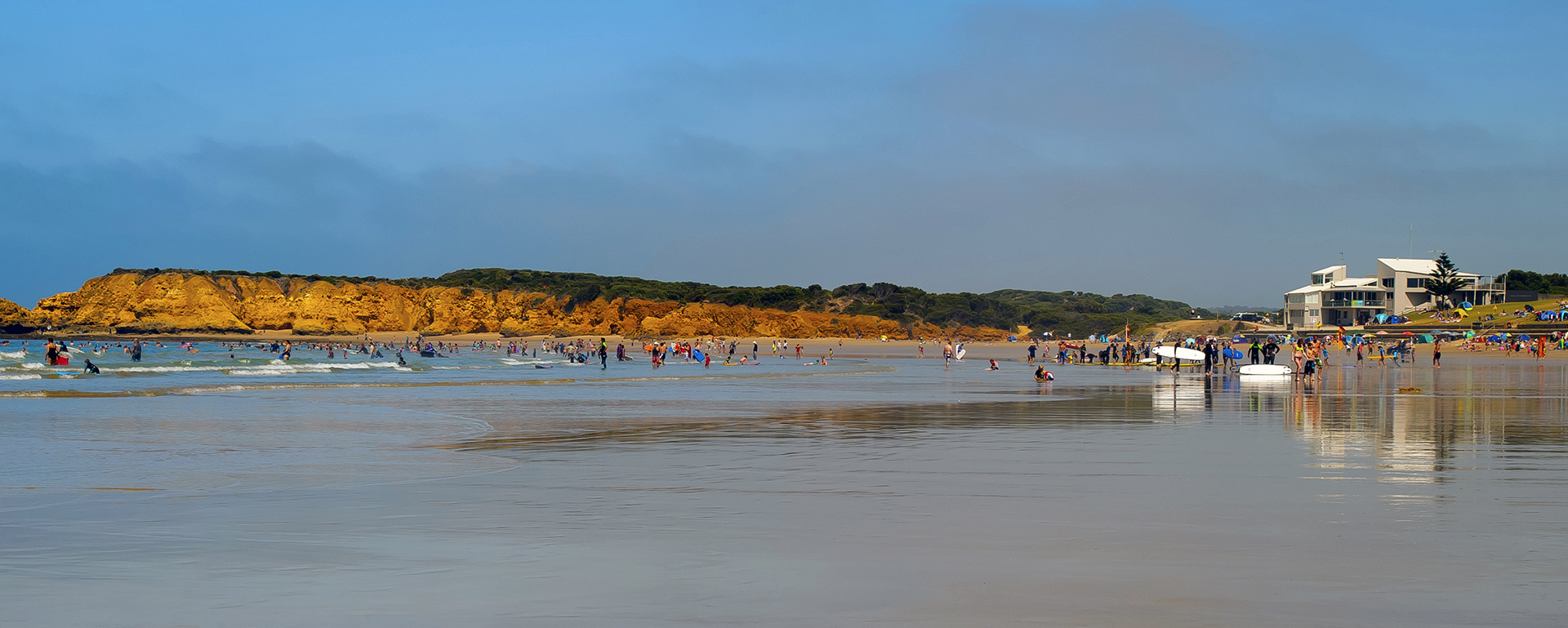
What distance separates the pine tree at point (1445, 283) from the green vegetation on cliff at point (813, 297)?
31253mm

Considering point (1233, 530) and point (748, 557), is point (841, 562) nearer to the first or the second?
point (748, 557)

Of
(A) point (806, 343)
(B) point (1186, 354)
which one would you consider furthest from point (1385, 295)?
(B) point (1186, 354)

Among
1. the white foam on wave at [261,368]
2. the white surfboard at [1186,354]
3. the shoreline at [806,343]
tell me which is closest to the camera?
the white foam on wave at [261,368]

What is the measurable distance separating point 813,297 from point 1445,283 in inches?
2523

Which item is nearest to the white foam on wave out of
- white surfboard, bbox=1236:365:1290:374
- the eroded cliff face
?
white surfboard, bbox=1236:365:1290:374

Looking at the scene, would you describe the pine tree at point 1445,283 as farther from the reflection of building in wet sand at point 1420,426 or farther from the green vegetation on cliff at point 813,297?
the reflection of building in wet sand at point 1420,426

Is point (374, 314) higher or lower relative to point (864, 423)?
higher

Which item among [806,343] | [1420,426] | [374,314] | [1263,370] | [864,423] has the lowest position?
[864,423]

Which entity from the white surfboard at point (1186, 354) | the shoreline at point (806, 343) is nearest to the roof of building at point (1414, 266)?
the shoreline at point (806, 343)

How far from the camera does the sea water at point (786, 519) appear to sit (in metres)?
5.19

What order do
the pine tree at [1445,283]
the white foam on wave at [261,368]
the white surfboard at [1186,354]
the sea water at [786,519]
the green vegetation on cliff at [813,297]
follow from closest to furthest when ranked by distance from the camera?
the sea water at [786,519] → the white foam on wave at [261,368] → the white surfboard at [1186,354] → the pine tree at [1445,283] → the green vegetation on cliff at [813,297]

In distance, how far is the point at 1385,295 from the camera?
97688 mm

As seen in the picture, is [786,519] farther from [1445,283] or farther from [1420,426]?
[1445,283]

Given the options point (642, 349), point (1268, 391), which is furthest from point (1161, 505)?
point (642, 349)
